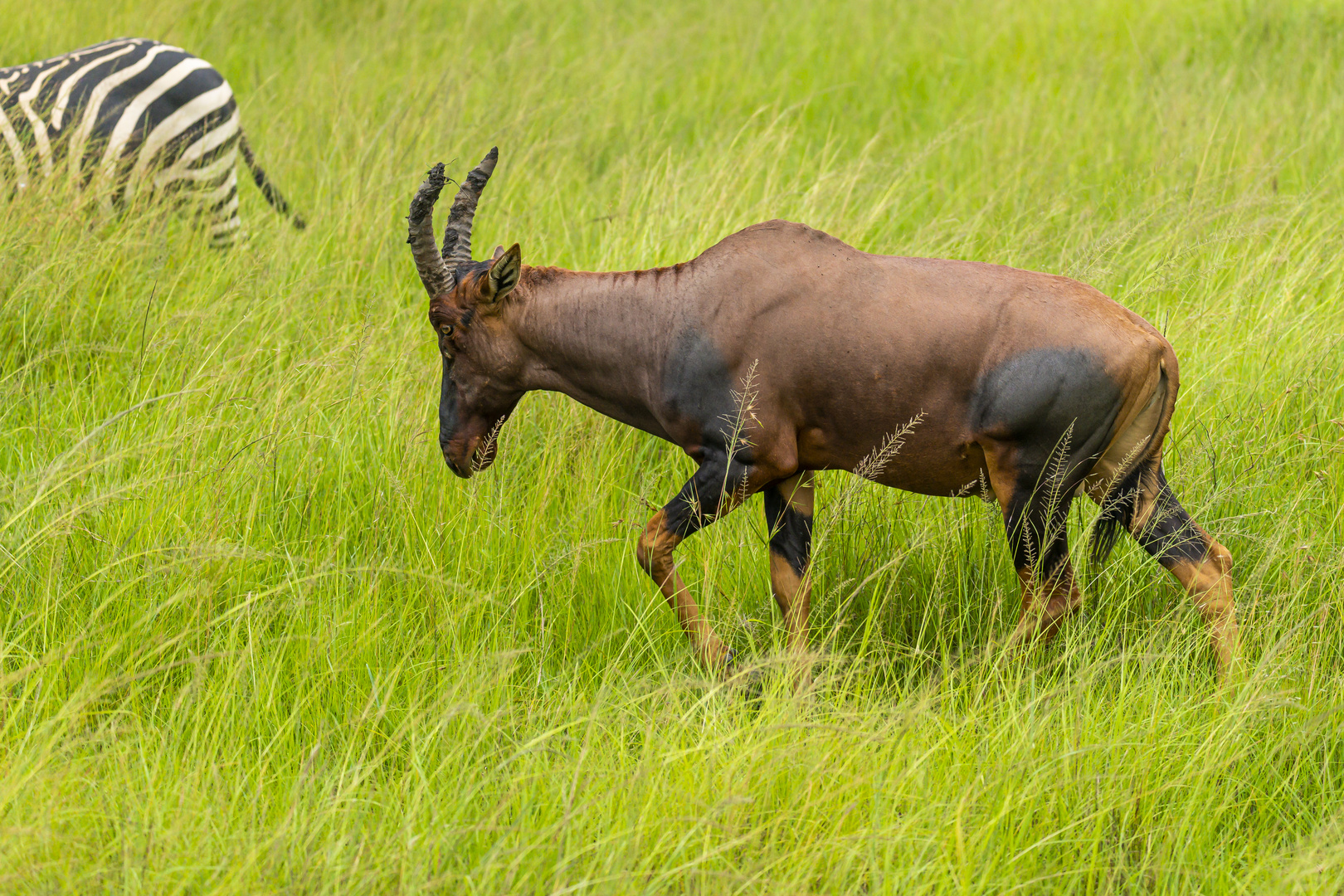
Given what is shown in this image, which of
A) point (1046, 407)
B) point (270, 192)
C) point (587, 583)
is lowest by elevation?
point (587, 583)

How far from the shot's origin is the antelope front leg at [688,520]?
380cm

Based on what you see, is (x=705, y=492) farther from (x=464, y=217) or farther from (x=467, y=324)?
(x=464, y=217)

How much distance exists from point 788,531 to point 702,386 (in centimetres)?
58

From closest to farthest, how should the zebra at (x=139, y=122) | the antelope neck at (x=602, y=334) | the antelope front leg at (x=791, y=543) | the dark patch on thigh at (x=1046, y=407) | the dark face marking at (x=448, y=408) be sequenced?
the dark patch on thigh at (x=1046, y=407) < the antelope front leg at (x=791, y=543) < the antelope neck at (x=602, y=334) < the dark face marking at (x=448, y=408) < the zebra at (x=139, y=122)

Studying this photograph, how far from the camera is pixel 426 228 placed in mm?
3988

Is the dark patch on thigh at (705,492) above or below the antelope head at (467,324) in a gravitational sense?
below

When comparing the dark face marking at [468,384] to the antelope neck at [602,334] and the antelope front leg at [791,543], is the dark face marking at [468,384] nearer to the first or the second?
the antelope neck at [602,334]

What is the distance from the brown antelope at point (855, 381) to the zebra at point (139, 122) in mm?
3063

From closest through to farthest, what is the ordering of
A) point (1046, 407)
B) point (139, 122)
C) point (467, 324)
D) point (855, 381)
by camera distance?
point (1046, 407) → point (855, 381) → point (467, 324) → point (139, 122)

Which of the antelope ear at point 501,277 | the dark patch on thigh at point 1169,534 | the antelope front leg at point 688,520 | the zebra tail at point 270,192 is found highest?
the zebra tail at point 270,192

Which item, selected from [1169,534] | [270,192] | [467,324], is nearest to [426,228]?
[467,324]

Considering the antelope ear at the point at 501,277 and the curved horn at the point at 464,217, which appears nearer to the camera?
the antelope ear at the point at 501,277

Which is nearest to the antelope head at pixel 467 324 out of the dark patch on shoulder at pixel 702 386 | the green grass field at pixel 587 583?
the green grass field at pixel 587 583

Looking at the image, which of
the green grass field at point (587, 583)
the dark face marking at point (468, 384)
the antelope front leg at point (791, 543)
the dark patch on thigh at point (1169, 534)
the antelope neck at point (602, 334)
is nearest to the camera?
the green grass field at point (587, 583)
